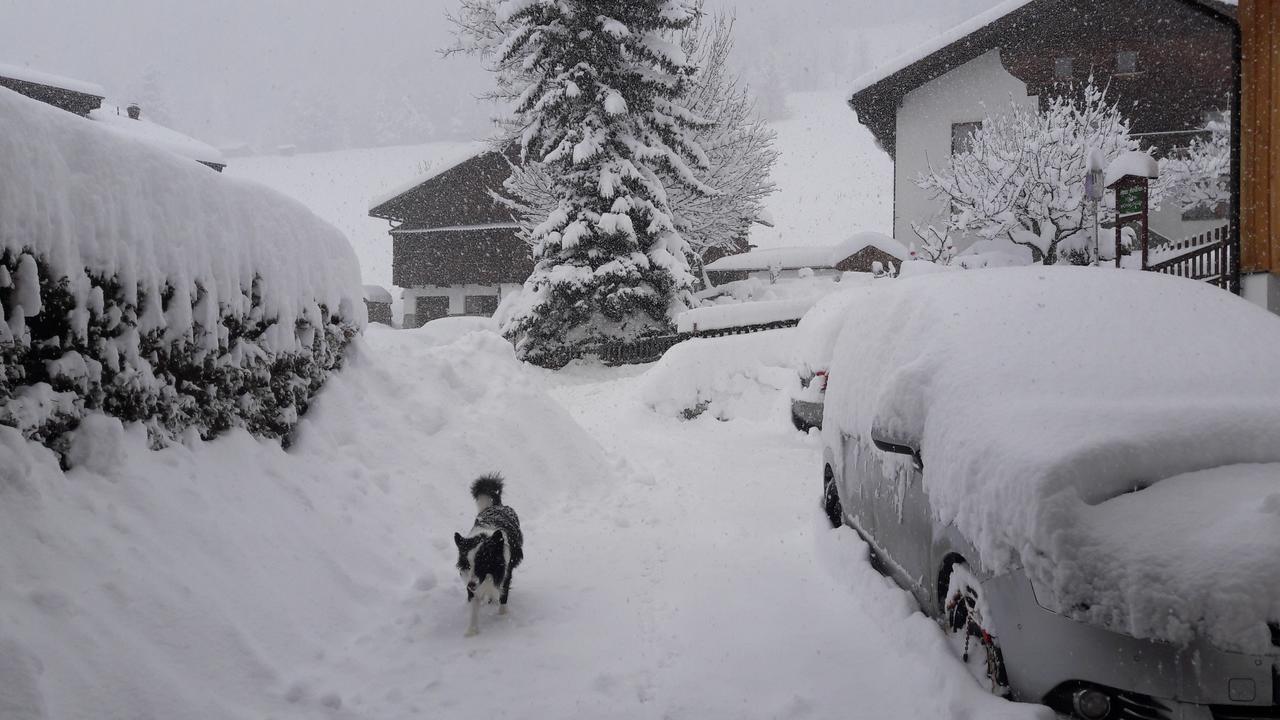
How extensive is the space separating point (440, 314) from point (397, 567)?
27.7 metres

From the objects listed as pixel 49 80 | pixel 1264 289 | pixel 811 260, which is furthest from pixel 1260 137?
pixel 49 80

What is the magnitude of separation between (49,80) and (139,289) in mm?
23632

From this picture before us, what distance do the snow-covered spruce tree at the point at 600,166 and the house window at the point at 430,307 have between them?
14504 mm

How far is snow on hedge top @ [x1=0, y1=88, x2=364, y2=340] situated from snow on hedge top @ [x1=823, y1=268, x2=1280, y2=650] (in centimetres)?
399

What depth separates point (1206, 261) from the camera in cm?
1291

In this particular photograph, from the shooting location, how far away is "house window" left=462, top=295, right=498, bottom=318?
30.8 metres

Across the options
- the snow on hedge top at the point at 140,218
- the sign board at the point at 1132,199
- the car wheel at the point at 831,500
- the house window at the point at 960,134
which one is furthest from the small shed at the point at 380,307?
the car wheel at the point at 831,500

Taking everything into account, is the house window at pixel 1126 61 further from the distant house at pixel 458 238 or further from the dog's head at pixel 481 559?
the dog's head at pixel 481 559

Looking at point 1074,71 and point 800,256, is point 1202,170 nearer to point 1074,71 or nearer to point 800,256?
point 1074,71

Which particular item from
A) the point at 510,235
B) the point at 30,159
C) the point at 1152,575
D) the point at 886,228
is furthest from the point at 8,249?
the point at 886,228

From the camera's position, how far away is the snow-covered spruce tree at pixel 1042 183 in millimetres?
16922

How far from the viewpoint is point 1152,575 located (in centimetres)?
248

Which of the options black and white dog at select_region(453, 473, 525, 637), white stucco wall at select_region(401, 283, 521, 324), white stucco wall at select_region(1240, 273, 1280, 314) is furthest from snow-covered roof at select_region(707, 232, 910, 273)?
black and white dog at select_region(453, 473, 525, 637)

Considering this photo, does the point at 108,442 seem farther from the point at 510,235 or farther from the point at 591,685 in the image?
the point at 510,235
